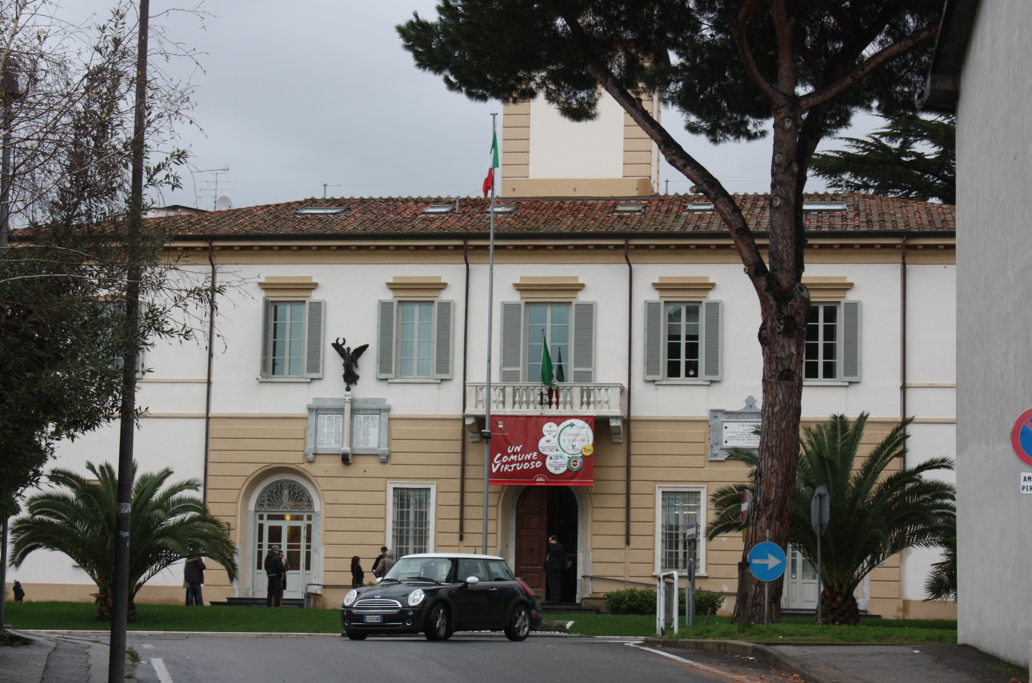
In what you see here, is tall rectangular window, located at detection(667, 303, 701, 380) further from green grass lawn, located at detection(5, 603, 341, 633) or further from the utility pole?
the utility pole

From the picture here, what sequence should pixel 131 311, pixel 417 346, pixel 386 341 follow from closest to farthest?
1. pixel 131 311
2. pixel 386 341
3. pixel 417 346

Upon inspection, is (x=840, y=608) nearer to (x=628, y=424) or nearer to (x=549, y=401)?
(x=628, y=424)

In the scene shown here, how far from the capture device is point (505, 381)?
3216 centimetres

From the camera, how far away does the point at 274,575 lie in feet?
100

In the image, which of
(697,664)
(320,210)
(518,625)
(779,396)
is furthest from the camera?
(320,210)

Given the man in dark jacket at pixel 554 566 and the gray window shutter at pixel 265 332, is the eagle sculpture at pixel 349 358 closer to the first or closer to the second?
the gray window shutter at pixel 265 332

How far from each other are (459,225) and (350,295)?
322cm

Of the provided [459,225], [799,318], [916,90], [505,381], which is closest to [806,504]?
[799,318]

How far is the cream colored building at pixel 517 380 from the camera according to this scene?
31.1 metres

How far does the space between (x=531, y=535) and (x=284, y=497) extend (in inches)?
243

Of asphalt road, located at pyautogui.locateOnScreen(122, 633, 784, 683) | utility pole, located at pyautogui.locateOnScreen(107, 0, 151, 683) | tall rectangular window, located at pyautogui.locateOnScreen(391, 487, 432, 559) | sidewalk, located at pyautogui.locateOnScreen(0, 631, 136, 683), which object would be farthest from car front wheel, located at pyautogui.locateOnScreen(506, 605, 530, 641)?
tall rectangular window, located at pyautogui.locateOnScreen(391, 487, 432, 559)

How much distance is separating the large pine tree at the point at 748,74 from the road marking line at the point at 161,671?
335 inches

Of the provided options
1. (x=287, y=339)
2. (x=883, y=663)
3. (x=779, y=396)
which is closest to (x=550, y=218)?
(x=287, y=339)

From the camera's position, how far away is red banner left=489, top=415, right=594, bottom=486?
31.0 metres
